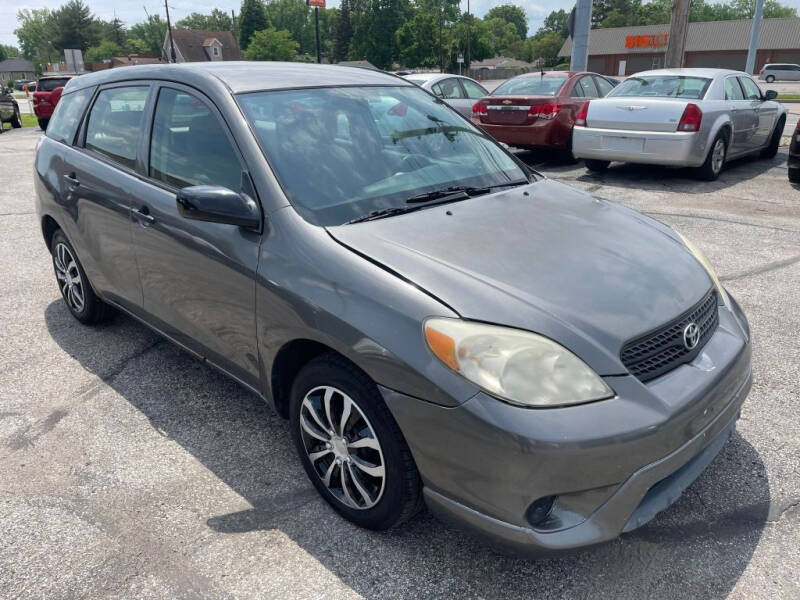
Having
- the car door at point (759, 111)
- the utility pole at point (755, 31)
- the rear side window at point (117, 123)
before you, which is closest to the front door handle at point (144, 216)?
the rear side window at point (117, 123)

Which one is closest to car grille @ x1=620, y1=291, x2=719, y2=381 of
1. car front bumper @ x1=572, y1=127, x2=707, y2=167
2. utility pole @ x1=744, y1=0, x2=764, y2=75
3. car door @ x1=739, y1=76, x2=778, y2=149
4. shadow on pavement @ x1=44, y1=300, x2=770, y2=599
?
shadow on pavement @ x1=44, y1=300, x2=770, y2=599

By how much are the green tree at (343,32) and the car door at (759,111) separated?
9956 cm

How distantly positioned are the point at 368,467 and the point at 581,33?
1340cm

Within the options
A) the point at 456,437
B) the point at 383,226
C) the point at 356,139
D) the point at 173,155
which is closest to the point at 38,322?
the point at 173,155

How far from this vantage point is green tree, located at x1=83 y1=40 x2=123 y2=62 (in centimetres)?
10481

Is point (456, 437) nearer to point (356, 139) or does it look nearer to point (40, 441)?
point (356, 139)

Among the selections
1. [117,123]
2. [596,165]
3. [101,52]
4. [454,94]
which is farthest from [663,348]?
[101,52]

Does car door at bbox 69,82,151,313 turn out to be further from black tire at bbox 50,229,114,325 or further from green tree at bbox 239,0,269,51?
green tree at bbox 239,0,269,51

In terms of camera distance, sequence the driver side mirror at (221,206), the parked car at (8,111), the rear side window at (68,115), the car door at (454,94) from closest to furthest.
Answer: the driver side mirror at (221,206)
the rear side window at (68,115)
the car door at (454,94)
the parked car at (8,111)

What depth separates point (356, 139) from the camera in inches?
120

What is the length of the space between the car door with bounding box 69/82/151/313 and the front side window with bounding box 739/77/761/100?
9.39 m

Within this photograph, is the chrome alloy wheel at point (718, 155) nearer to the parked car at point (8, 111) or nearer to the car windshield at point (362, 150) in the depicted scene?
the car windshield at point (362, 150)

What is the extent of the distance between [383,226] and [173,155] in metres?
1.33

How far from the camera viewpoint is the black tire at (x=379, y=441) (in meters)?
2.21
